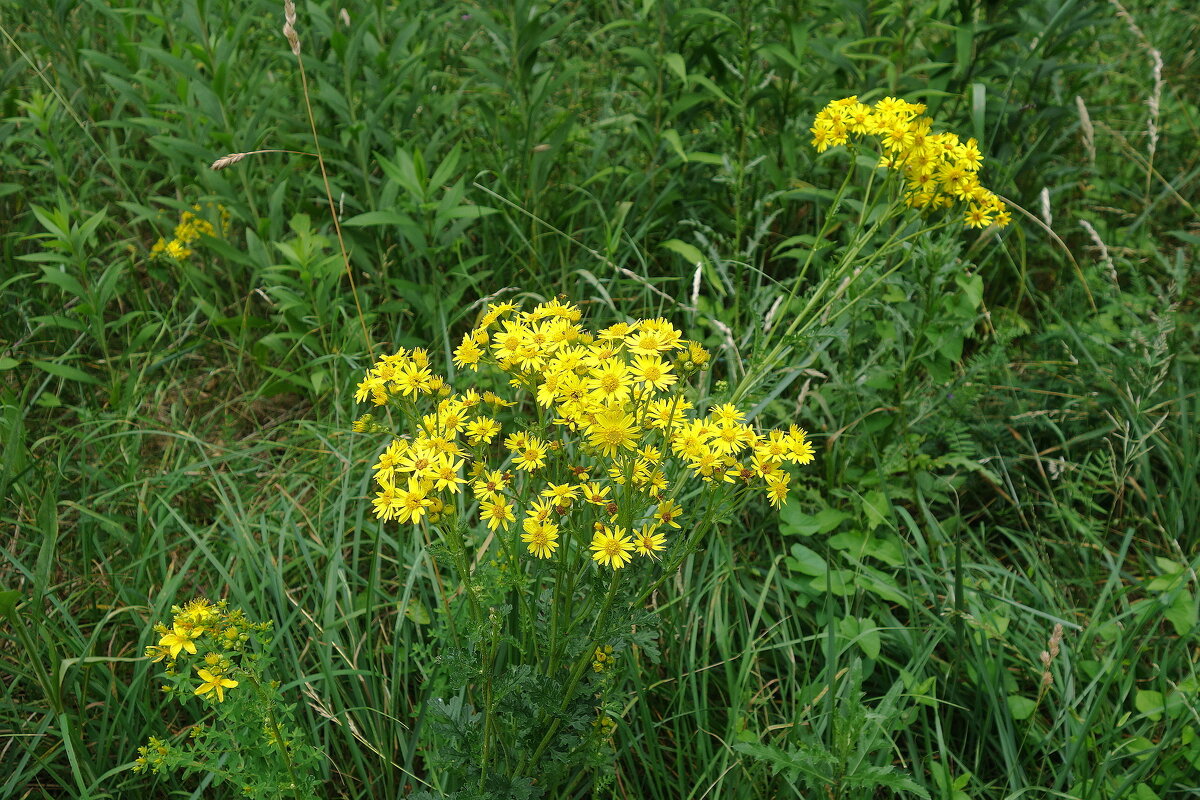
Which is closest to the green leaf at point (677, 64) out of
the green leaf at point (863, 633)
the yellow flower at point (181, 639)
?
the green leaf at point (863, 633)

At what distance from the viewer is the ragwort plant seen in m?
1.22

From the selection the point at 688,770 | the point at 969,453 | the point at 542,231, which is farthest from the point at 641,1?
the point at 688,770

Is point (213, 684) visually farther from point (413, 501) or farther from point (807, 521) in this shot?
point (807, 521)

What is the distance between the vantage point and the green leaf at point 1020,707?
1.80 m

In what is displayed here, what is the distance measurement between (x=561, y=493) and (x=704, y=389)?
1.12m

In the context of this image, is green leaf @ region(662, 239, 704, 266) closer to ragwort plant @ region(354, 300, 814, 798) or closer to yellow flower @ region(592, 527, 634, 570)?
ragwort plant @ region(354, 300, 814, 798)

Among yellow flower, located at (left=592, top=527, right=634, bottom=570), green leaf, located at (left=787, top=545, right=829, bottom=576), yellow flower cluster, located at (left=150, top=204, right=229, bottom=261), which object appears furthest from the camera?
yellow flower cluster, located at (left=150, top=204, right=229, bottom=261)

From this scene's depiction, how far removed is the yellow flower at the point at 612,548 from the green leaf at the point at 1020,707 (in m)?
1.09

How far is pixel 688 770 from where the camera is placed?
1.87 meters

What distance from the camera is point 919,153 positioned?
169cm

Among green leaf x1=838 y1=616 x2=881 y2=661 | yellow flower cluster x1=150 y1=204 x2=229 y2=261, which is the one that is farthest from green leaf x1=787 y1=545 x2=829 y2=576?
yellow flower cluster x1=150 y1=204 x2=229 y2=261

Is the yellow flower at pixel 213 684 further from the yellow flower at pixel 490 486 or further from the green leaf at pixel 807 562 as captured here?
the green leaf at pixel 807 562

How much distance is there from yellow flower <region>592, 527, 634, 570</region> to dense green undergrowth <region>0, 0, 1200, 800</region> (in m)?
0.49

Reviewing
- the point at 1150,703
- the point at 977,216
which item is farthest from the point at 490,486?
the point at 1150,703
